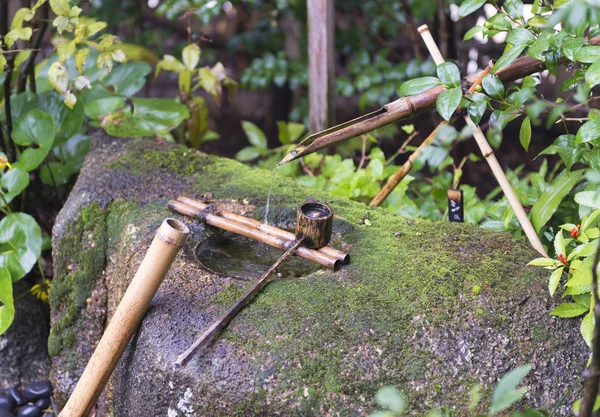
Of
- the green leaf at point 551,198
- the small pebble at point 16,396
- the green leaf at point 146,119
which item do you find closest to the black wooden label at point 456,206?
the green leaf at point 551,198

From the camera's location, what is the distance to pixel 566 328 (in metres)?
1.93

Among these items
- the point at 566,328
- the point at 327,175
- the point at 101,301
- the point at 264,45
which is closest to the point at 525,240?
the point at 566,328

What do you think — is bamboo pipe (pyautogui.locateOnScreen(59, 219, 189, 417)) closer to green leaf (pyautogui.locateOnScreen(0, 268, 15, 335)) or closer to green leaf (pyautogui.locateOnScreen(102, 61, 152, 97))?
green leaf (pyautogui.locateOnScreen(0, 268, 15, 335))

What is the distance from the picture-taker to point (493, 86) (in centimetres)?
214

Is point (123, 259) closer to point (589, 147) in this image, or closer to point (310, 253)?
point (310, 253)

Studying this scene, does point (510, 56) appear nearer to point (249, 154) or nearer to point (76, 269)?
point (76, 269)

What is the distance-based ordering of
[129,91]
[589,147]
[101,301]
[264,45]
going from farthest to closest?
[264,45] → [129,91] → [101,301] → [589,147]

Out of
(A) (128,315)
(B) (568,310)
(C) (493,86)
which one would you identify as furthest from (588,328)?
(A) (128,315)

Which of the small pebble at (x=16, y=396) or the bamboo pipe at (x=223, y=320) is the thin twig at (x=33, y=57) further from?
the bamboo pipe at (x=223, y=320)

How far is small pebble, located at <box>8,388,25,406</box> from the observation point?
9.47ft

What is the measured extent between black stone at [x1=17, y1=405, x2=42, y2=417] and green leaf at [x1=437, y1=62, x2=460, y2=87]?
7.46ft

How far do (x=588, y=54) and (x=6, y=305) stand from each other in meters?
2.26

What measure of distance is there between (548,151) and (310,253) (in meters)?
0.94

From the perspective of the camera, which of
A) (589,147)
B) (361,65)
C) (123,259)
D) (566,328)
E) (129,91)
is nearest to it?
(566,328)
